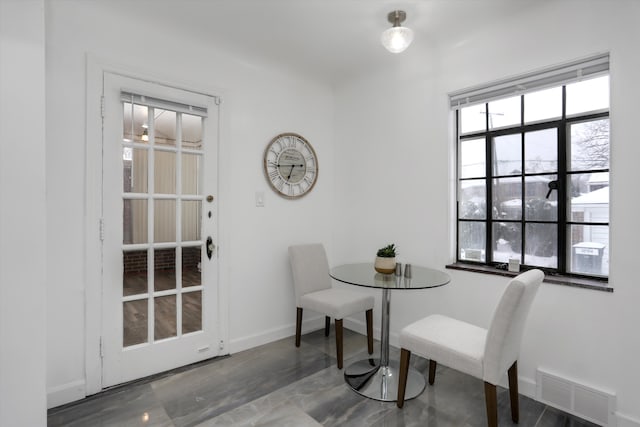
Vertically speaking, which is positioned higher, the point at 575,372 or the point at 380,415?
the point at 575,372

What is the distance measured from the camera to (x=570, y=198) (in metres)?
2.18

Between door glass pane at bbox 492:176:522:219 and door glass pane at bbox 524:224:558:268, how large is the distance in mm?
144

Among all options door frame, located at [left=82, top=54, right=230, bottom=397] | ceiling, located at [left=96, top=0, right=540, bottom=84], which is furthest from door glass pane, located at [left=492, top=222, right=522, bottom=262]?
door frame, located at [left=82, top=54, right=230, bottom=397]

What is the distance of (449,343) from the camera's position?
189 cm

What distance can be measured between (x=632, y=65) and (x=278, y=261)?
284 centimetres

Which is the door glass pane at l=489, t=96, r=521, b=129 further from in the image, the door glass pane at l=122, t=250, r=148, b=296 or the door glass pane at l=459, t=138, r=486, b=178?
the door glass pane at l=122, t=250, r=148, b=296

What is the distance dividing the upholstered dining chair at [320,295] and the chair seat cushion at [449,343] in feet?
2.20

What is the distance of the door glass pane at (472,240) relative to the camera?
8.52 feet

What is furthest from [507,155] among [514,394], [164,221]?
[164,221]

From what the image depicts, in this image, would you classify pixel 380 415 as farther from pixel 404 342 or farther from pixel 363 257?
pixel 363 257

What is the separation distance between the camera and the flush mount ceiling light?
2.14 meters

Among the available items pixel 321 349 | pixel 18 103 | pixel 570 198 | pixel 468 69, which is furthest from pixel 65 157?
pixel 570 198

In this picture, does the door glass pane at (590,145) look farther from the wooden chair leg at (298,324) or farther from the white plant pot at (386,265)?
the wooden chair leg at (298,324)

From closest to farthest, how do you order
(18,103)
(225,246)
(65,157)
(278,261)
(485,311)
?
1. (18,103)
2. (65,157)
3. (485,311)
4. (225,246)
5. (278,261)
